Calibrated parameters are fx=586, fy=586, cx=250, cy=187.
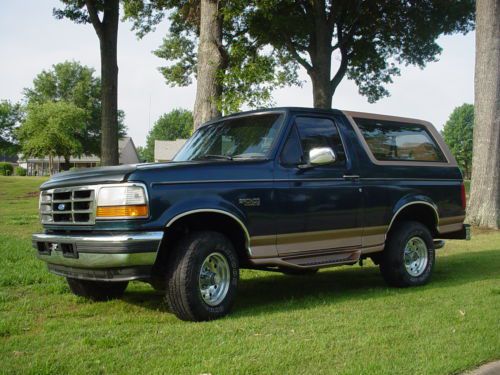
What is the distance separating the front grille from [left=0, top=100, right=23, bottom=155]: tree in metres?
75.0

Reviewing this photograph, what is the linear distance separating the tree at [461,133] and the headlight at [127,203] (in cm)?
9032

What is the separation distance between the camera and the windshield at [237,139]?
20.7ft

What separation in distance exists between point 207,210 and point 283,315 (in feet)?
4.15

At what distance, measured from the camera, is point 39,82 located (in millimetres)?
77938

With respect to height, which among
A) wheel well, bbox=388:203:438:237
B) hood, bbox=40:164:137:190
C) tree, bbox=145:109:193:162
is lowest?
wheel well, bbox=388:203:438:237

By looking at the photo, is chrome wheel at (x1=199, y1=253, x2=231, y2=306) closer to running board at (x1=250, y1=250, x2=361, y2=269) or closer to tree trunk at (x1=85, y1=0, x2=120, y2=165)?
running board at (x1=250, y1=250, x2=361, y2=269)

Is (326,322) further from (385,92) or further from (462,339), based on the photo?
(385,92)

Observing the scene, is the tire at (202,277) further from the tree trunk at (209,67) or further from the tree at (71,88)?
the tree at (71,88)

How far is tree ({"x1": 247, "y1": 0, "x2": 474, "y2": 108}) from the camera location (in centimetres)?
→ 2277

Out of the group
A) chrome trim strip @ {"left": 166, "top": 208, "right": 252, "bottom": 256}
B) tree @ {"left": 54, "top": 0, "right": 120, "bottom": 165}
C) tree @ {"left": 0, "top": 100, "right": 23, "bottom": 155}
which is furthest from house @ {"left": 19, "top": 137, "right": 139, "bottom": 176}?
chrome trim strip @ {"left": 166, "top": 208, "right": 252, "bottom": 256}

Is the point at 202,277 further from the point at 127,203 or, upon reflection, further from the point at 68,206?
the point at 68,206

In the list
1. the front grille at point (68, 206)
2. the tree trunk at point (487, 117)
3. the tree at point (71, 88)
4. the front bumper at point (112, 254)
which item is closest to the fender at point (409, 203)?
the front bumper at point (112, 254)

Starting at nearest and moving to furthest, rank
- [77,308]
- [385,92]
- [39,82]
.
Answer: [77,308]
[385,92]
[39,82]

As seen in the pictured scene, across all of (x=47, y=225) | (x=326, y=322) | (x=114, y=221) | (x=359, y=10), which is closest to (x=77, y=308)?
(x=47, y=225)
